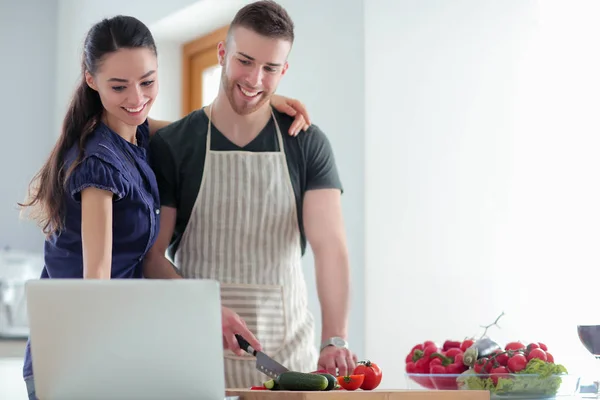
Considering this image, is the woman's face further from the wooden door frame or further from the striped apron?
the wooden door frame

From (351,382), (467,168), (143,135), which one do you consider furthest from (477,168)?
(351,382)

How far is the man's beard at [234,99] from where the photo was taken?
1.91 metres

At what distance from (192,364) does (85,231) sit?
468mm

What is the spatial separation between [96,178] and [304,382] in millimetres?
526

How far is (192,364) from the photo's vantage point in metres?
1.12

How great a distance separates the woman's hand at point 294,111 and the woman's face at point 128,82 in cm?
43

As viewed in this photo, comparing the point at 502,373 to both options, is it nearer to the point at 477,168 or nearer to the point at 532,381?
the point at 532,381

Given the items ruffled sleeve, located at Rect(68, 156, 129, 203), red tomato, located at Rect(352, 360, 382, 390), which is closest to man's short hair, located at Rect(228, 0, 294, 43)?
ruffled sleeve, located at Rect(68, 156, 129, 203)

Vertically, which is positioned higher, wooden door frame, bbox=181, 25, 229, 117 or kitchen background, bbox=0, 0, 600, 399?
wooden door frame, bbox=181, 25, 229, 117

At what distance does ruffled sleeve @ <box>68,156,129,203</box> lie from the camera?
60.9 inches

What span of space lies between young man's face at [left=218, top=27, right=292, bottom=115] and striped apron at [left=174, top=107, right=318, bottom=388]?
0.13 meters

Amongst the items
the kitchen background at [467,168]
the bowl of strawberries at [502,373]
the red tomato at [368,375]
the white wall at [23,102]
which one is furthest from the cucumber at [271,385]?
the white wall at [23,102]

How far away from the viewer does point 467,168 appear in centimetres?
261

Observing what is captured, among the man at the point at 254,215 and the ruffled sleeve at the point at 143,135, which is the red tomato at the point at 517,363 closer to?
the man at the point at 254,215
